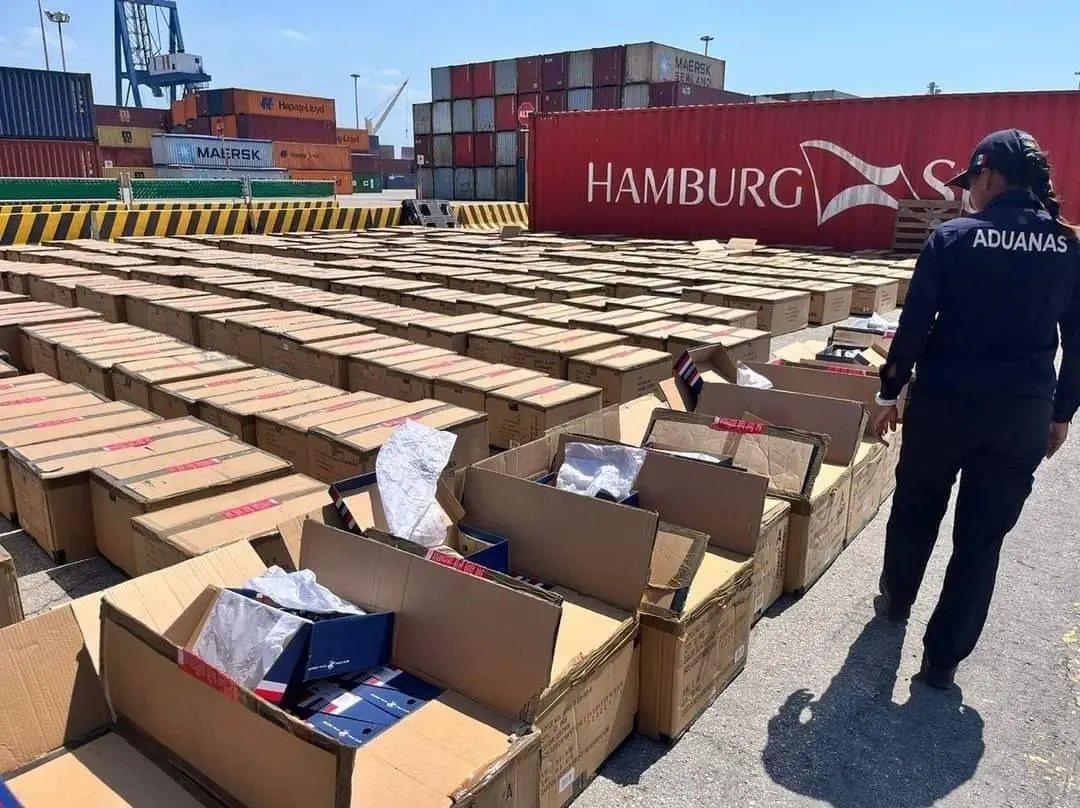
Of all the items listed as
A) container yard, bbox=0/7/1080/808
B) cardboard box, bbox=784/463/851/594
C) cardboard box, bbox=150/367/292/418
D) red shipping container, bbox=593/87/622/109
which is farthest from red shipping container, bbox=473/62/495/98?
cardboard box, bbox=784/463/851/594

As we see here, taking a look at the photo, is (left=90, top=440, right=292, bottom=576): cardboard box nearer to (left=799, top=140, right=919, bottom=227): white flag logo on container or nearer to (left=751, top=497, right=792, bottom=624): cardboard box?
(left=751, top=497, right=792, bottom=624): cardboard box

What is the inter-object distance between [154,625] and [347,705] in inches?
21.3

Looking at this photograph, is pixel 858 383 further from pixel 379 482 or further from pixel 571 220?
pixel 571 220

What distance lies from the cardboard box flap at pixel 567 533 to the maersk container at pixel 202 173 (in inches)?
1315

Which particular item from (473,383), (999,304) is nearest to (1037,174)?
(999,304)

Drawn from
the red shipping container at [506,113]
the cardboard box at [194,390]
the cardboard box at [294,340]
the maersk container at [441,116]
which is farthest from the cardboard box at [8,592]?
the maersk container at [441,116]

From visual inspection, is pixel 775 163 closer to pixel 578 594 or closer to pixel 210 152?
pixel 578 594

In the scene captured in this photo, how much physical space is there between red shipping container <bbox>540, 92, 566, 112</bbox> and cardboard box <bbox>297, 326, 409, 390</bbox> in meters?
31.3

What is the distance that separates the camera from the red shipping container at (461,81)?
35.8 meters

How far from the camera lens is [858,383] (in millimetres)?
3973

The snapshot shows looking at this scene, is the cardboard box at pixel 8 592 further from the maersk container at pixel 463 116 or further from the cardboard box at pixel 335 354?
the maersk container at pixel 463 116

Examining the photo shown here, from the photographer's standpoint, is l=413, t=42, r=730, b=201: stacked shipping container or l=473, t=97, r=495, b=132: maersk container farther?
l=473, t=97, r=495, b=132: maersk container

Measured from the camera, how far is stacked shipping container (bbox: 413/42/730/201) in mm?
32781

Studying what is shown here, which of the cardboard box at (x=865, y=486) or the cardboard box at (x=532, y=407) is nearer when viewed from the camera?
the cardboard box at (x=865, y=486)
